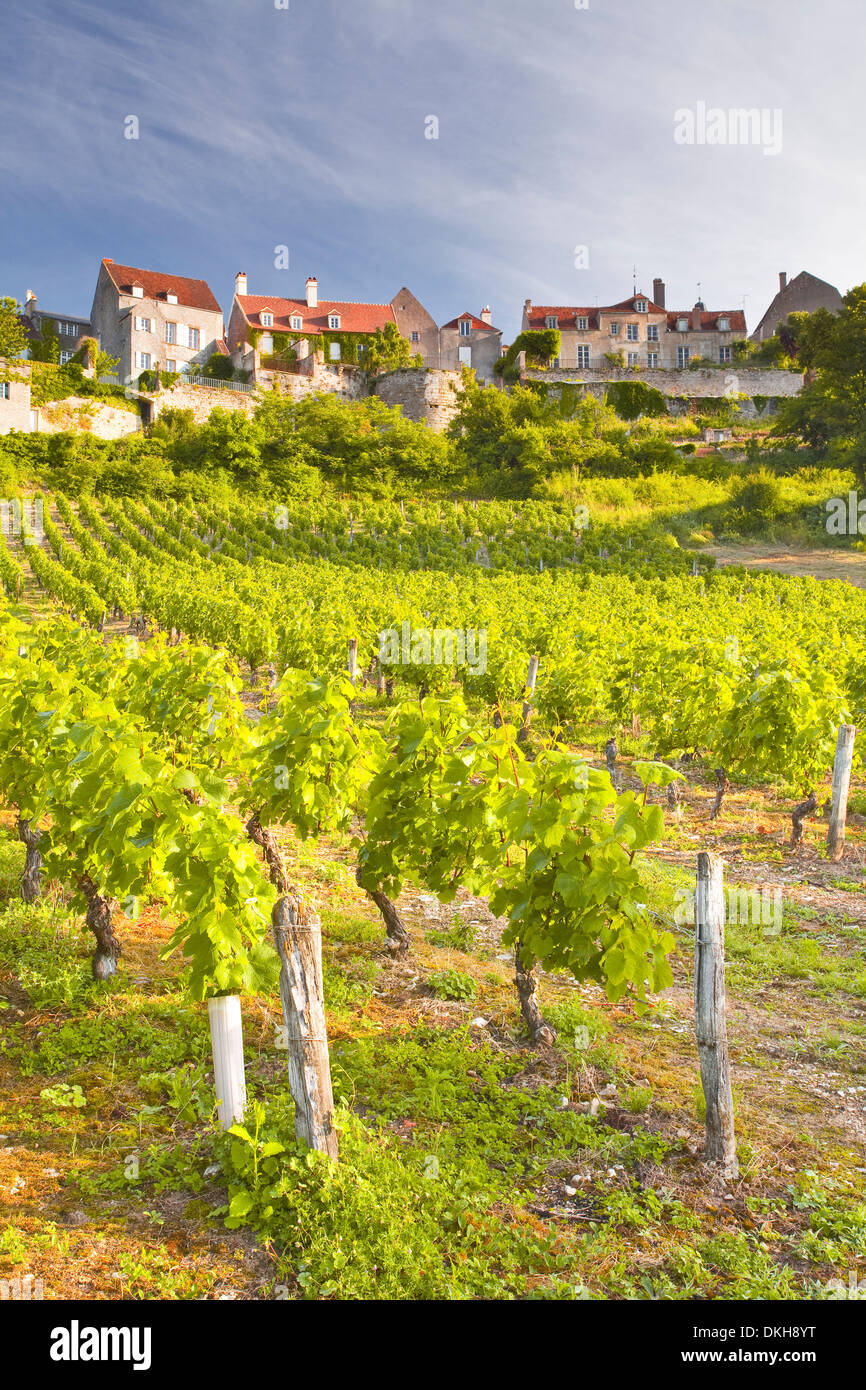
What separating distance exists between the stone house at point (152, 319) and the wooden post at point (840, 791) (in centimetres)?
4745

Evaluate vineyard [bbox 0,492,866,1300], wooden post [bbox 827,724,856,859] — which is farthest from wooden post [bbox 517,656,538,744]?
wooden post [bbox 827,724,856,859]

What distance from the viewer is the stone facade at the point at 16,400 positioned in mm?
39906

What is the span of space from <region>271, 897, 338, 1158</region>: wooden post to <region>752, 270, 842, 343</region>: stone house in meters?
63.8

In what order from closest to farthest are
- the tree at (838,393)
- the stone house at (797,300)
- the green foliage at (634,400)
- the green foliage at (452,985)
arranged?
the green foliage at (452,985)
the tree at (838,393)
the green foliage at (634,400)
the stone house at (797,300)

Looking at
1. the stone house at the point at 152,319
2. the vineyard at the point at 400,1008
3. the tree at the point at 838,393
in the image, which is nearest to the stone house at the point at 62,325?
the stone house at the point at 152,319

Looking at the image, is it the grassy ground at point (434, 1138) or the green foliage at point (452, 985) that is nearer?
the grassy ground at point (434, 1138)

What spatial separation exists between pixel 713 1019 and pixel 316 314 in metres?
57.2

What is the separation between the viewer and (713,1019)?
4027mm

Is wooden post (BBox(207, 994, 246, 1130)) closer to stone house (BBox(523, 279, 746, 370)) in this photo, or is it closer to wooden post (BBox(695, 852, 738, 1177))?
wooden post (BBox(695, 852, 738, 1177))

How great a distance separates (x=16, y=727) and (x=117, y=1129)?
281cm

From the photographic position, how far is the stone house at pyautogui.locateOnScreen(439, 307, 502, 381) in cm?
5688

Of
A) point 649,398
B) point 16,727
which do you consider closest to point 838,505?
point 649,398

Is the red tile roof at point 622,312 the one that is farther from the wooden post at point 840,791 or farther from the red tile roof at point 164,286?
the wooden post at point 840,791

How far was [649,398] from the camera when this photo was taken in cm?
5112
